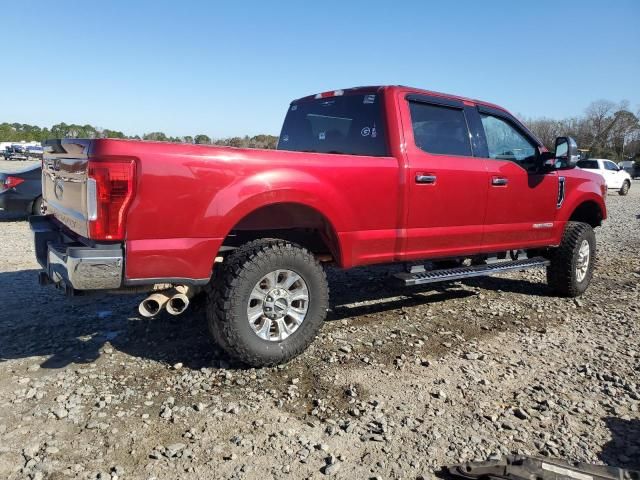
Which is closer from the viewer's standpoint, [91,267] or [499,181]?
[91,267]

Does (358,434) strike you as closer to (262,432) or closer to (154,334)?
(262,432)

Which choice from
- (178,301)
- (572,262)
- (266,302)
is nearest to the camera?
(178,301)

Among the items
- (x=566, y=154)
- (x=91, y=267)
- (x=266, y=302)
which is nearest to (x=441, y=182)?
(x=566, y=154)

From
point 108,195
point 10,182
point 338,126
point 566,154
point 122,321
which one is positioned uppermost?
point 338,126

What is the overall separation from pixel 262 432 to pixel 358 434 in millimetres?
531

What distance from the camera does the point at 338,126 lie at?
4699 mm

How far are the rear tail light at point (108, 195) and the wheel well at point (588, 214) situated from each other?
521cm

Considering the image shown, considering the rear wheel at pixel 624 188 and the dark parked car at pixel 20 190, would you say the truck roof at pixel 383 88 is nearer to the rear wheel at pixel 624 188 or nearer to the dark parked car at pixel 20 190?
the dark parked car at pixel 20 190

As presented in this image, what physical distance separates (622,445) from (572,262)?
126 inches

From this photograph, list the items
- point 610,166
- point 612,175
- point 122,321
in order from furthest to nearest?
point 610,166 → point 612,175 → point 122,321

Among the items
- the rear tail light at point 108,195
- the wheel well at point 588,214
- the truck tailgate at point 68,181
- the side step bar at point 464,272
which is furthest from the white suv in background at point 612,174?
the rear tail light at point 108,195

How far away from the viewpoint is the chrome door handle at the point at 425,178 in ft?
13.9

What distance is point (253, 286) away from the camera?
11.3 feet

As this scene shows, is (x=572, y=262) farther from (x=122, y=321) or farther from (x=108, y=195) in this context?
(x=108, y=195)
